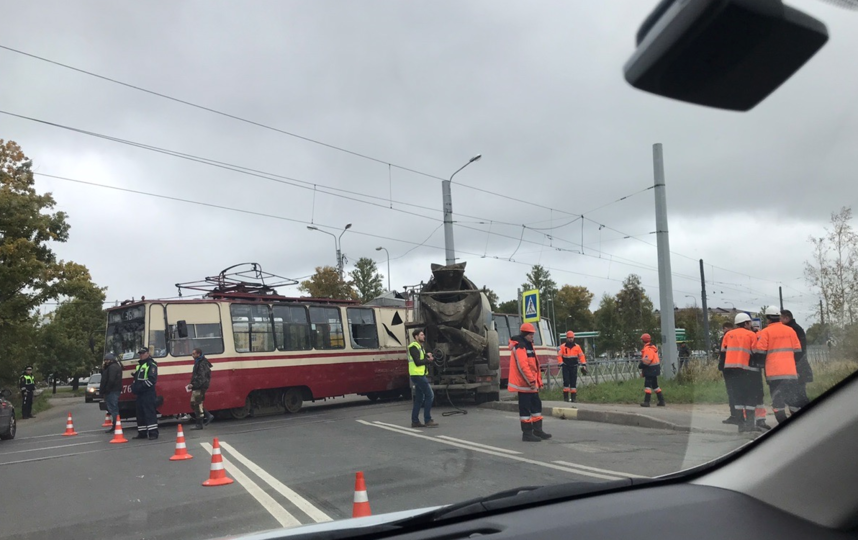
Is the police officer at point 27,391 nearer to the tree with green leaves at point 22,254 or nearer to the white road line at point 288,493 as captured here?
the tree with green leaves at point 22,254

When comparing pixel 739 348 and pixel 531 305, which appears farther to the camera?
pixel 531 305

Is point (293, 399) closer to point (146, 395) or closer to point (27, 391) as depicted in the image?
point (146, 395)

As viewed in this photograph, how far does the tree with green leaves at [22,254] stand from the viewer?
21.0 metres

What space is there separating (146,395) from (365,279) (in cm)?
3639

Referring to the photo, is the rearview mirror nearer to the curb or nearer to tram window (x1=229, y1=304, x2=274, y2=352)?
the curb

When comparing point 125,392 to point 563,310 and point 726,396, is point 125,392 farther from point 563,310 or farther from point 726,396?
point 563,310

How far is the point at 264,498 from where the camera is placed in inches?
264

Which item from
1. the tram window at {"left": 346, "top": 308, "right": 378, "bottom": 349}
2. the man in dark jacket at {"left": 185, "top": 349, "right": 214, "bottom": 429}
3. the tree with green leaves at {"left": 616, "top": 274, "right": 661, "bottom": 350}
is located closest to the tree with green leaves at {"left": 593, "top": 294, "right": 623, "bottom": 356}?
the tree with green leaves at {"left": 616, "top": 274, "right": 661, "bottom": 350}

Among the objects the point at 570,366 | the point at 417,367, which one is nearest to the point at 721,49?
the point at 417,367

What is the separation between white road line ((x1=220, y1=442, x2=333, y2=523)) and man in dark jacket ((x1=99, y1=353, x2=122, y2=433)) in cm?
638

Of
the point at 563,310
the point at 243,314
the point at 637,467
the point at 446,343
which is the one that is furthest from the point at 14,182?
the point at 563,310

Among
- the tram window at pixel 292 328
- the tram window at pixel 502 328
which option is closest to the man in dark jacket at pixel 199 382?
the tram window at pixel 292 328

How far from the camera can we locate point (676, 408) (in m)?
13.0

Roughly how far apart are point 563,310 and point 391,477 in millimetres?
68439
